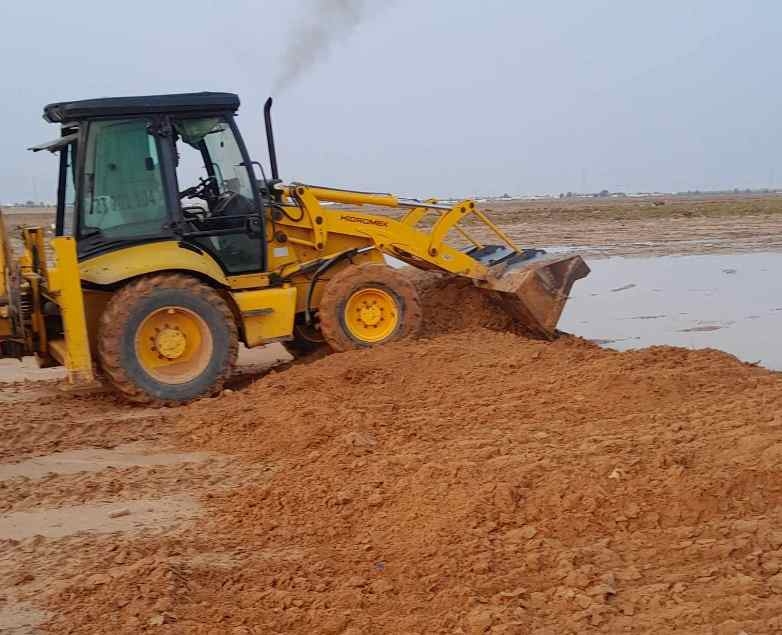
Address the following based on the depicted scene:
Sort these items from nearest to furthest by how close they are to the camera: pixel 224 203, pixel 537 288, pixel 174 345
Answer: pixel 174 345 < pixel 224 203 < pixel 537 288

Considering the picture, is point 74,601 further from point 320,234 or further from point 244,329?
point 320,234

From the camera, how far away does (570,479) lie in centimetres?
480

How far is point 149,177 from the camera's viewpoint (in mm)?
7750

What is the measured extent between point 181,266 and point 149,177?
0.84 meters

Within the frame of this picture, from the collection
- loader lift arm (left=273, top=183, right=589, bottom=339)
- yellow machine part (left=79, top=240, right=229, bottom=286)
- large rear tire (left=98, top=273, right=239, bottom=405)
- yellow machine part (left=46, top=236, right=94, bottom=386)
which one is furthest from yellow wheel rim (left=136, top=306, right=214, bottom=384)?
loader lift arm (left=273, top=183, right=589, bottom=339)

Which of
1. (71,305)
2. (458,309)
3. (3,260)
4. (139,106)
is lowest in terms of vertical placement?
(458,309)

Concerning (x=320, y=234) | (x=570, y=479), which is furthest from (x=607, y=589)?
(x=320, y=234)

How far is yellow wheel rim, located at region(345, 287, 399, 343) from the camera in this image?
856 cm

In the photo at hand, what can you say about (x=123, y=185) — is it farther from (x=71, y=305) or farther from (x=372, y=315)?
(x=372, y=315)

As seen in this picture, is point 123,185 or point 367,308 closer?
point 123,185

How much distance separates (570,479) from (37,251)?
17.6 ft

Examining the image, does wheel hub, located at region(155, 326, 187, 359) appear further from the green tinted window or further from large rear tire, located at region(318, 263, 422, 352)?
large rear tire, located at region(318, 263, 422, 352)

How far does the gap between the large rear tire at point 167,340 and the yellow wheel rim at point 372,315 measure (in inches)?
49.7

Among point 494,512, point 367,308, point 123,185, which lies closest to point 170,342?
point 123,185
